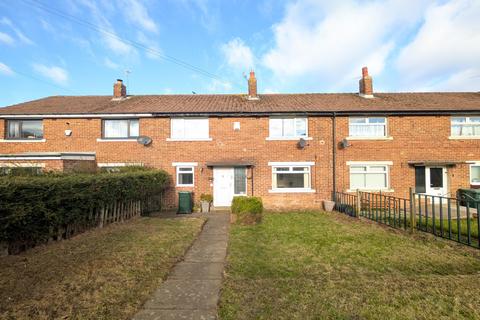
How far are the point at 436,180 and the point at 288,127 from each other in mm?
8386

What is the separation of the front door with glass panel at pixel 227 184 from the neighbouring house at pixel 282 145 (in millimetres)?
53

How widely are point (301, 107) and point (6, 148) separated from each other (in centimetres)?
1639

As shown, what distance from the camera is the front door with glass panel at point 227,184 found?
13320 millimetres

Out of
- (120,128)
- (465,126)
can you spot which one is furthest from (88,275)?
(465,126)

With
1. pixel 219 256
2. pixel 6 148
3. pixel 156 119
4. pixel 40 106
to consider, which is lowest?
pixel 219 256

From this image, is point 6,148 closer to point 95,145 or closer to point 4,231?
point 95,145

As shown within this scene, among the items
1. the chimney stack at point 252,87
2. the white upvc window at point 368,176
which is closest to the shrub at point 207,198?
the chimney stack at point 252,87

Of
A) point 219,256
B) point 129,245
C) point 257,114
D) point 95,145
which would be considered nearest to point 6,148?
point 95,145

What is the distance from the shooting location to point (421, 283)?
4.29 metres

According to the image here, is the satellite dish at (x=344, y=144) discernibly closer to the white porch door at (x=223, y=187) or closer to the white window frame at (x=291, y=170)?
the white window frame at (x=291, y=170)

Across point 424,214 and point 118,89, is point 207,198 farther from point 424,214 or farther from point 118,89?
point 118,89

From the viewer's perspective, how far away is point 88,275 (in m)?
4.52

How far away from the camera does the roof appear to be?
13453 mm

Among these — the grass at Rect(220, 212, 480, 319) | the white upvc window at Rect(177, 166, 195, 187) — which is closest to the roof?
the white upvc window at Rect(177, 166, 195, 187)
